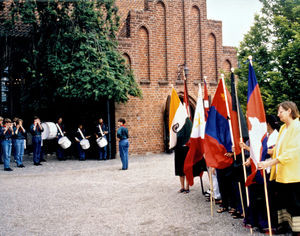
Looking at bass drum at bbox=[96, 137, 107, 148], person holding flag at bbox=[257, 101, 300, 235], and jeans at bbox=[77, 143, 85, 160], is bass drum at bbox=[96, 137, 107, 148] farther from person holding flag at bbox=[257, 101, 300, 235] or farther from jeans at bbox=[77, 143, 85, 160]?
person holding flag at bbox=[257, 101, 300, 235]

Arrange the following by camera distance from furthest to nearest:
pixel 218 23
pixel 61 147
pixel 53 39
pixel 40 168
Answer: pixel 218 23, pixel 61 147, pixel 53 39, pixel 40 168

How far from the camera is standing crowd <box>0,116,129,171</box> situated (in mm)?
12000

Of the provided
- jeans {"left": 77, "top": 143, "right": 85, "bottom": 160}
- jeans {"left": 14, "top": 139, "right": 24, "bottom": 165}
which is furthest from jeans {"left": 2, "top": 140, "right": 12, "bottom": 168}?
jeans {"left": 77, "top": 143, "right": 85, "bottom": 160}

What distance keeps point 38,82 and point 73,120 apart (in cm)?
341

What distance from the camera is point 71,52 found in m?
14.4

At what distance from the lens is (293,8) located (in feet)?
32.4

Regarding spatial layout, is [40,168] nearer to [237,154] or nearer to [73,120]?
[73,120]

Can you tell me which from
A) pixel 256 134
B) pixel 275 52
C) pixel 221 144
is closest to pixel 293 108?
pixel 256 134

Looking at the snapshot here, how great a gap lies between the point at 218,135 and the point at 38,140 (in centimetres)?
1014

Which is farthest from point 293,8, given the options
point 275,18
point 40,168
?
point 40,168

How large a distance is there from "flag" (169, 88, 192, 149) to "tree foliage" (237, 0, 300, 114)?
305 centimetres

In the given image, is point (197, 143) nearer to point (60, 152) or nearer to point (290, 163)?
point (290, 163)

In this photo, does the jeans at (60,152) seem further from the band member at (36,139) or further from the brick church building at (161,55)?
the brick church building at (161,55)

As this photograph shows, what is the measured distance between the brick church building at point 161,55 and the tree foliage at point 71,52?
2.26m
